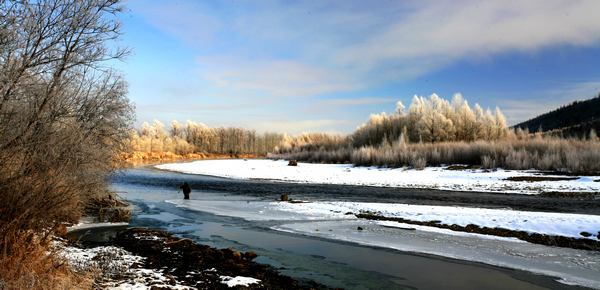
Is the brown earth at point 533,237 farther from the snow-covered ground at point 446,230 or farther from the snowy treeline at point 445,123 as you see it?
the snowy treeline at point 445,123

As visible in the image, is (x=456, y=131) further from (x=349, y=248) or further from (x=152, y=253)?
(x=152, y=253)

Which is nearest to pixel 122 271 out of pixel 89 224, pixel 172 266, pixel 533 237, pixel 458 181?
pixel 172 266

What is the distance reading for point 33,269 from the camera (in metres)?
4.39

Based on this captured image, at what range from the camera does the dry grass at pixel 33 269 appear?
3.96m

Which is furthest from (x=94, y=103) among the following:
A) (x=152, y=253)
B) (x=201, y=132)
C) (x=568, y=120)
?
(x=201, y=132)

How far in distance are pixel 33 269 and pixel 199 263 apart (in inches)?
98.3

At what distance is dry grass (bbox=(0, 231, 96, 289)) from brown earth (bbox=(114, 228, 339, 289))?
1101mm

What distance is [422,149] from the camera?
34.1 m

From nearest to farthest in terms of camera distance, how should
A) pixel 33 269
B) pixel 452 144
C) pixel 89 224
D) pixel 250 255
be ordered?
pixel 33 269, pixel 250 255, pixel 89 224, pixel 452 144

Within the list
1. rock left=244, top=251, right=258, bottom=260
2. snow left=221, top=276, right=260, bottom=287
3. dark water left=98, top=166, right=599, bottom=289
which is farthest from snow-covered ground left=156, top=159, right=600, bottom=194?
snow left=221, top=276, right=260, bottom=287

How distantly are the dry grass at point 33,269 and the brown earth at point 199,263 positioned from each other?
3.61ft

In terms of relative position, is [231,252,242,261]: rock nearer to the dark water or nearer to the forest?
the dark water

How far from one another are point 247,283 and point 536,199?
1534cm

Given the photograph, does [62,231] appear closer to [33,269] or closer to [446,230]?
[33,269]
